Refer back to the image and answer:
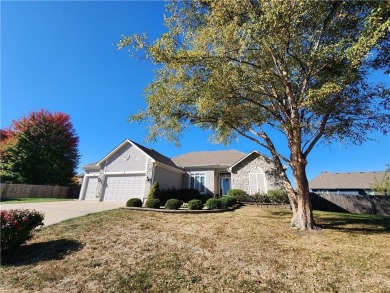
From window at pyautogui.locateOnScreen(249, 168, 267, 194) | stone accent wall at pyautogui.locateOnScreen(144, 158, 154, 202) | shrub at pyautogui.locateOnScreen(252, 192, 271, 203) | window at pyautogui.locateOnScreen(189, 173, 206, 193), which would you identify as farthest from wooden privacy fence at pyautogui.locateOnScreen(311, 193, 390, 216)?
stone accent wall at pyautogui.locateOnScreen(144, 158, 154, 202)

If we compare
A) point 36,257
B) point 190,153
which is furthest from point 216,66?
point 190,153

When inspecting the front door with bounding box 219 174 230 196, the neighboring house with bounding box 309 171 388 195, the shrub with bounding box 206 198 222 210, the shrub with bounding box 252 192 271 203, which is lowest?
the shrub with bounding box 206 198 222 210

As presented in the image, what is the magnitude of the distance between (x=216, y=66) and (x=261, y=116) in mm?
3509

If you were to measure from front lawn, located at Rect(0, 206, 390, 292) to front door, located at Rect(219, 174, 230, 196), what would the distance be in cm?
1428

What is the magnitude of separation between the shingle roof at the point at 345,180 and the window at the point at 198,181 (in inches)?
792

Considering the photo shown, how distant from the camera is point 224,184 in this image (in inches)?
957

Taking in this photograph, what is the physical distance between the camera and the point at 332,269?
5.70 metres

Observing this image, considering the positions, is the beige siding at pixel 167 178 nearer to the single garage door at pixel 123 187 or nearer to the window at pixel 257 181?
the single garage door at pixel 123 187

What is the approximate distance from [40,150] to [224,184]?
2820 centimetres

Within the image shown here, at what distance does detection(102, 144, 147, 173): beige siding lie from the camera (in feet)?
66.4

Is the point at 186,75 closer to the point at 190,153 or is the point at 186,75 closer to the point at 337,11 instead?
the point at 337,11

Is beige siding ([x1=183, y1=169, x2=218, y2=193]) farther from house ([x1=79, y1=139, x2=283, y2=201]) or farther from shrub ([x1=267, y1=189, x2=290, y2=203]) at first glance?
shrub ([x1=267, y1=189, x2=290, y2=203])

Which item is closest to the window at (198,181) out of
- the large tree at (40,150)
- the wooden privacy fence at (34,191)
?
the wooden privacy fence at (34,191)

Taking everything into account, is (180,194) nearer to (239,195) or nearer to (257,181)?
(239,195)
